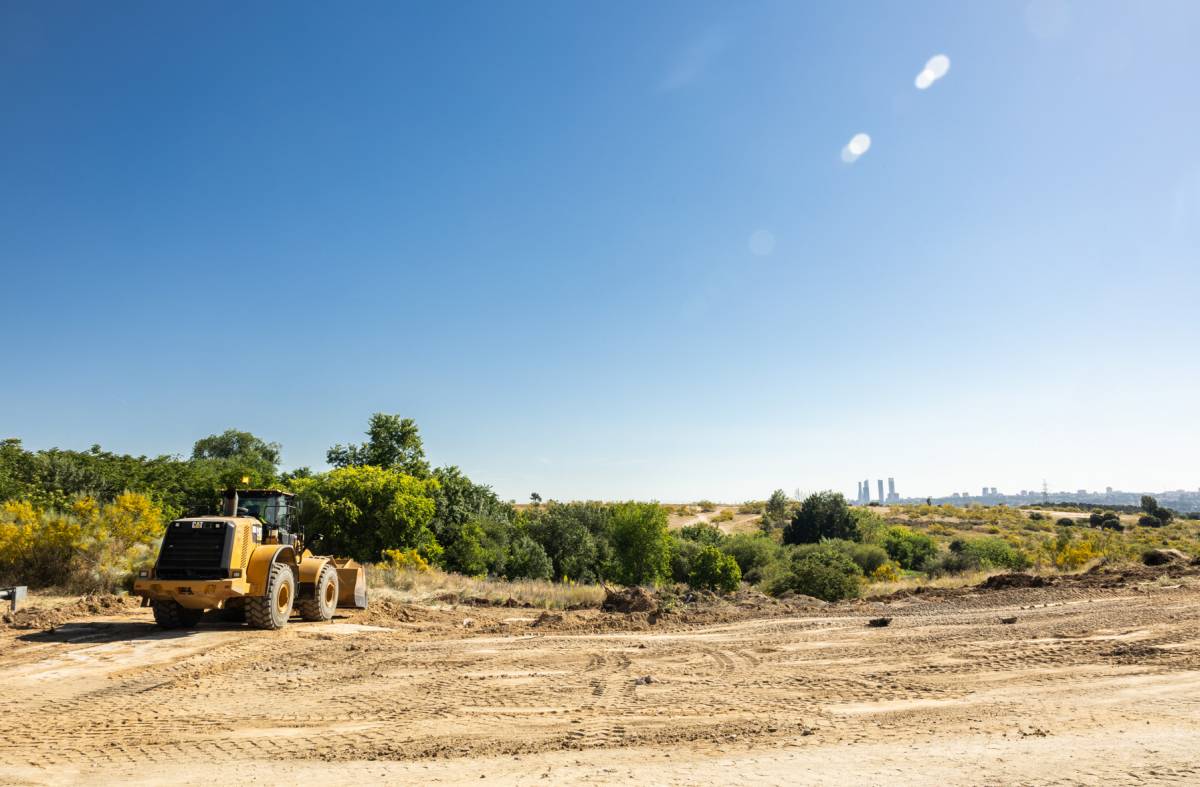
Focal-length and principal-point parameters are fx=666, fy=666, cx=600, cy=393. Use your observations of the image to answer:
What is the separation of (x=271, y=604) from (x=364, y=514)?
1916 centimetres

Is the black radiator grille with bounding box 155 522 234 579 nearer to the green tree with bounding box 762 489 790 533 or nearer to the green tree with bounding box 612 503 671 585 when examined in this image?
the green tree with bounding box 612 503 671 585

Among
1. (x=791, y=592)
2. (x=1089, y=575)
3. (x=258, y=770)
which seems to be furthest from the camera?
(x=791, y=592)

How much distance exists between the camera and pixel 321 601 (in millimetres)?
14578

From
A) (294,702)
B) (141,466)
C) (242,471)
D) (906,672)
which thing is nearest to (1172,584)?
(906,672)

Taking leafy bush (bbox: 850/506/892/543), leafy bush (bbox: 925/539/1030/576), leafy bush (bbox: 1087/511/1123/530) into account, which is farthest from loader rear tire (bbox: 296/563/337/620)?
leafy bush (bbox: 1087/511/1123/530)

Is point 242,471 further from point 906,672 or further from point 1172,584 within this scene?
point 1172,584

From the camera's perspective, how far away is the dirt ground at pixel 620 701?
618cm

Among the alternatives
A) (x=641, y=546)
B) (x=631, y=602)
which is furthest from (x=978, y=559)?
(x=631, y=602)

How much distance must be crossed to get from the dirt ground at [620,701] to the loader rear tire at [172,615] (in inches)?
14.1

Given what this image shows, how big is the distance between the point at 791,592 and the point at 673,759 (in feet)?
57.0

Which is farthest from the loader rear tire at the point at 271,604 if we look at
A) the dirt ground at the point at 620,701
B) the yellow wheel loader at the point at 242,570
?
the dirt ground at the point at 620,701

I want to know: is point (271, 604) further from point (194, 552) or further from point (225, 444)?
point (225, 444)

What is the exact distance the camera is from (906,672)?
9648 millimetres

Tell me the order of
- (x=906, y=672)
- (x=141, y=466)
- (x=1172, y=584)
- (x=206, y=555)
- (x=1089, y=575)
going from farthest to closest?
1. (x=141, y=466)
2. (x=1089, y=575)
3. (x=1172, y=584)
4. (x=206, y=555)
5. (x=906, y=672)
